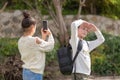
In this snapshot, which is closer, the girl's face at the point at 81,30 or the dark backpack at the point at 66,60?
the dark backpack at the point at 66,60

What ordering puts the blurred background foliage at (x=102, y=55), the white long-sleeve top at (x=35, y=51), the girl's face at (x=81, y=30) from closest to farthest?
A: 1. the white long-sleeve top at (x=35, y=51)
2. the girl's face at (x=81, y=30)
3. the blurred background foliage at (x=102, y=55)

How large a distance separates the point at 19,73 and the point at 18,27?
2.49 meters

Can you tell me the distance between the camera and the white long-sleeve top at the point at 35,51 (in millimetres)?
5785

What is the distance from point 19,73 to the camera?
364 inches

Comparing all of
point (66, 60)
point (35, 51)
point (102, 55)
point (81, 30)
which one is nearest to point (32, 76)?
point (35, 51)

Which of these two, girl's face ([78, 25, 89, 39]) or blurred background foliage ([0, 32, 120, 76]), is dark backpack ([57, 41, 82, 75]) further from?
blurred background foliage ([0, 32, 120, 76])

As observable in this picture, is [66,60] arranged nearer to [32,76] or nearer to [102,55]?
[32,76]

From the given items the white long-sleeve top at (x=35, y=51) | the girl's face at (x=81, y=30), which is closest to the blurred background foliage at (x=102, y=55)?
the girl's face at (x=81, y=30)

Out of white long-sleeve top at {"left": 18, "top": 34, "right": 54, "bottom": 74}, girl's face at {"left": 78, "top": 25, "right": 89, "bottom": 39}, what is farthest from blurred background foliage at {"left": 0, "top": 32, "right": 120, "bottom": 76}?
white long-sleeve top at {"left": 18, "top": 34, "right": 54, "bottom": 74}

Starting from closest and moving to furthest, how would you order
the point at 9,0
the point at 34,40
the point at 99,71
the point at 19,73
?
the point at 34,40
the point at 19,73
the point at 99,71
the point at 9,0

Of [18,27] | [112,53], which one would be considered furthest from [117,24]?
[18,27]

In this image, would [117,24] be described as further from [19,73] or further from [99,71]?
[19,73]

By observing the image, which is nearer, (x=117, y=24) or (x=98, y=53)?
(x=98, y=53)

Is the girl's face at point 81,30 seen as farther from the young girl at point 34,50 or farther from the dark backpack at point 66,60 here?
the young girl at point 34,50
